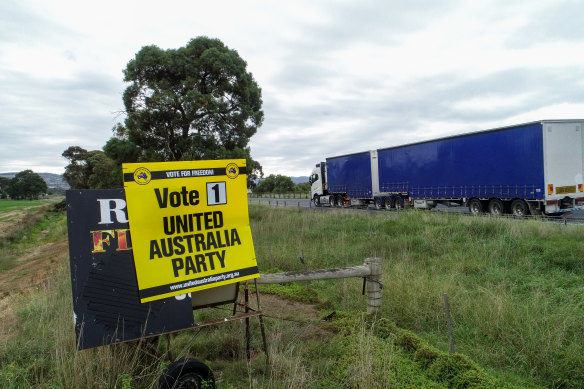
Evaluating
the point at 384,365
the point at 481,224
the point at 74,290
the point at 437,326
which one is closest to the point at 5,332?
the point at 74,290

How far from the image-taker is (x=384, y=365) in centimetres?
317

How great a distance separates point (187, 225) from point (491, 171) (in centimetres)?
1663

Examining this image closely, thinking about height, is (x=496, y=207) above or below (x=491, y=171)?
below

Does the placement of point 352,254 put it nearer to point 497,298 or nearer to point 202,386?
point 497,298

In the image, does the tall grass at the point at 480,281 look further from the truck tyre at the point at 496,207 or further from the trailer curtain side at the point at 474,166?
the truck tyre at the point at 496,207

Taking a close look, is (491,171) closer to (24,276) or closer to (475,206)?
(475,206)

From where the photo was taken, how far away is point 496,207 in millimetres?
16422

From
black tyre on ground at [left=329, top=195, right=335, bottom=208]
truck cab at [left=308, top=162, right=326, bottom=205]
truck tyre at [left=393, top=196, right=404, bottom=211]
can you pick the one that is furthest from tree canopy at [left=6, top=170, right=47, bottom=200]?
truck tyre at [left=393, top=196, right=404, bottom=211]

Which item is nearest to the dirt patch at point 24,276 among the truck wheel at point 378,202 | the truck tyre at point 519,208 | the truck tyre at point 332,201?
the truck tyre at point 519,208

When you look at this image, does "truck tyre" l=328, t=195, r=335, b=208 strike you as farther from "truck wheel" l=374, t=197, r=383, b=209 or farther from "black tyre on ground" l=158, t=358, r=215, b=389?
"black tyre on ground" l=158, t=358, r=215, b=389

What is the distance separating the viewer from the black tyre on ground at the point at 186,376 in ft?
9.21

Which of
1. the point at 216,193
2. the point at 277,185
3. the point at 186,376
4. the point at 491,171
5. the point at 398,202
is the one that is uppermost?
the point at 277,185

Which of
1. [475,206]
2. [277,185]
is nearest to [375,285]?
[475,206]

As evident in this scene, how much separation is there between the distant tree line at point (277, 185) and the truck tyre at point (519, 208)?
199 feet
